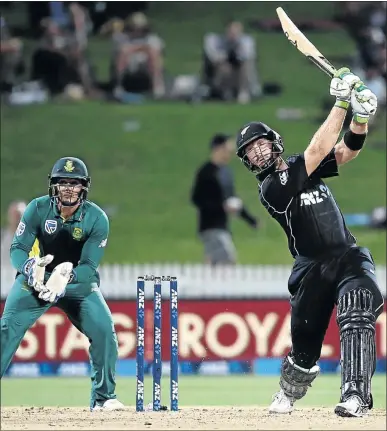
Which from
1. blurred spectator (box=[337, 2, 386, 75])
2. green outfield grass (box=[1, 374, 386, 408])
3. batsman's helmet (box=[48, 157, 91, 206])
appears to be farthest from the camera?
blurred spectator (box=[337, 2, 386, 75])

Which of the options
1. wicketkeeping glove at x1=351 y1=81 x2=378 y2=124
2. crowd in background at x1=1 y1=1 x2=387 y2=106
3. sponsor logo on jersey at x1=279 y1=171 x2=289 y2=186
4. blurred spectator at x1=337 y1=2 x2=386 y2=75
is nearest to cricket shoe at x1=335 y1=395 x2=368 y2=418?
sponsor logo on jersey at x1=279 y1=171 x2=289 y2=186

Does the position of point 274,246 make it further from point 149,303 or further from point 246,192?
point 149,303

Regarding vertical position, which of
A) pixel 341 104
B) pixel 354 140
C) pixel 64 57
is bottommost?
pixel 354 140

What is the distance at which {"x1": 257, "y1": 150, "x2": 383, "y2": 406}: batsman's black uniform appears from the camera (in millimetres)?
7430

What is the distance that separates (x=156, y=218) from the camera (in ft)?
55.4

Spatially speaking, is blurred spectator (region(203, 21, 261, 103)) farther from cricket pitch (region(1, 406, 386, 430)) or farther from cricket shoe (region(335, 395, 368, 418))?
cricket shoe (region(335, 395, 368, 418))

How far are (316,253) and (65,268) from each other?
5.03 ft

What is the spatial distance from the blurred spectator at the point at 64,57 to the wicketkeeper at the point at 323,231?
35.5ft

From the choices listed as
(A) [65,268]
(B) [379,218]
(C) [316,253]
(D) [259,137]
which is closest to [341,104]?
(D) [259,137]

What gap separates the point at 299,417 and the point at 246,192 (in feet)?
31.7

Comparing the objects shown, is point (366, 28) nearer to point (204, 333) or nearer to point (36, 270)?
point (204, 333)

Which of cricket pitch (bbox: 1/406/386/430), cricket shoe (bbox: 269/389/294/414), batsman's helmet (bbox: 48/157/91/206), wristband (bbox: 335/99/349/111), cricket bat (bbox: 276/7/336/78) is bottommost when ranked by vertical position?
cricket pitch (bbox: 1/406/386/430)

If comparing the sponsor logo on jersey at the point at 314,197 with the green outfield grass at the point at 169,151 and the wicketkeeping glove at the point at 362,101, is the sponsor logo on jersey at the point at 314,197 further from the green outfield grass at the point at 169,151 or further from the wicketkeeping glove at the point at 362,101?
the green outfield grass at the point at 169,151

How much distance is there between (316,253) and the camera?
7555 mm
